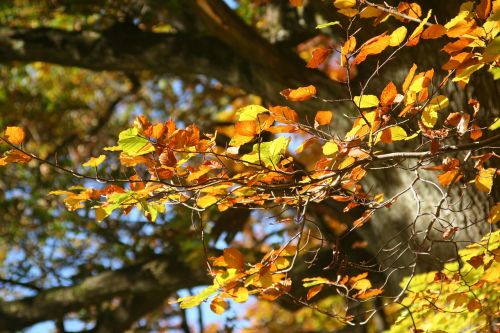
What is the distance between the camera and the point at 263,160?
1.85m

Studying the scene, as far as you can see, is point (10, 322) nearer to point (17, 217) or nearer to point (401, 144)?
point (17, 217)

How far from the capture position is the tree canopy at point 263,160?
1.84m

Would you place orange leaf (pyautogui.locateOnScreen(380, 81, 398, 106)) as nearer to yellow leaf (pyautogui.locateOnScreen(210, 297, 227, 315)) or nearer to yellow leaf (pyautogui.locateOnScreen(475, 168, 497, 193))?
yellow leaf (pyautogui.locateOnScreen(475, 168, 497, 193))

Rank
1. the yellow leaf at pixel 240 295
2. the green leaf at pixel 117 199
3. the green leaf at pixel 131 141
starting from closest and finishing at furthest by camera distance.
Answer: the green leaf at pixel 131 141, the green leaf at pixel 117 199, the yellow leaf at pixel 240 295

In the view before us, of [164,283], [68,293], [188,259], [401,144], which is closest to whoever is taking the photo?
[401,144]

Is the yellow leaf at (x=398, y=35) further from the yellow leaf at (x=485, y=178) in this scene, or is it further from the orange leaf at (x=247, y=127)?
the yellow leaf at (x=485, y=178)

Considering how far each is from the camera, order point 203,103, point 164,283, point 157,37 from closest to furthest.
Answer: point 157,37 < point 164,283 < point 203,103

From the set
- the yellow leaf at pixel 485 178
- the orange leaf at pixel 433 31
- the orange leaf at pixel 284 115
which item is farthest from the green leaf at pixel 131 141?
the yellow leaf at pixel 485 178

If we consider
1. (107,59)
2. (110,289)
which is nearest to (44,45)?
Answer: (107,59)

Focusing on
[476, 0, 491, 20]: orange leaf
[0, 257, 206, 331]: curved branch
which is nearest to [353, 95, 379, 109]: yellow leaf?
[476, 0, 491, 20]: orange leaf

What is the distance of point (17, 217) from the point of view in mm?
6777

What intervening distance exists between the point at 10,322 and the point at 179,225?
6.92 feet

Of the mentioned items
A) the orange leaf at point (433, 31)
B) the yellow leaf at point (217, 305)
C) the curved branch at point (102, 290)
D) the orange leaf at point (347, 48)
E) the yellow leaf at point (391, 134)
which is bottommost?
the yellow leaf at point (217, 305)

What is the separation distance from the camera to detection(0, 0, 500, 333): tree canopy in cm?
184
